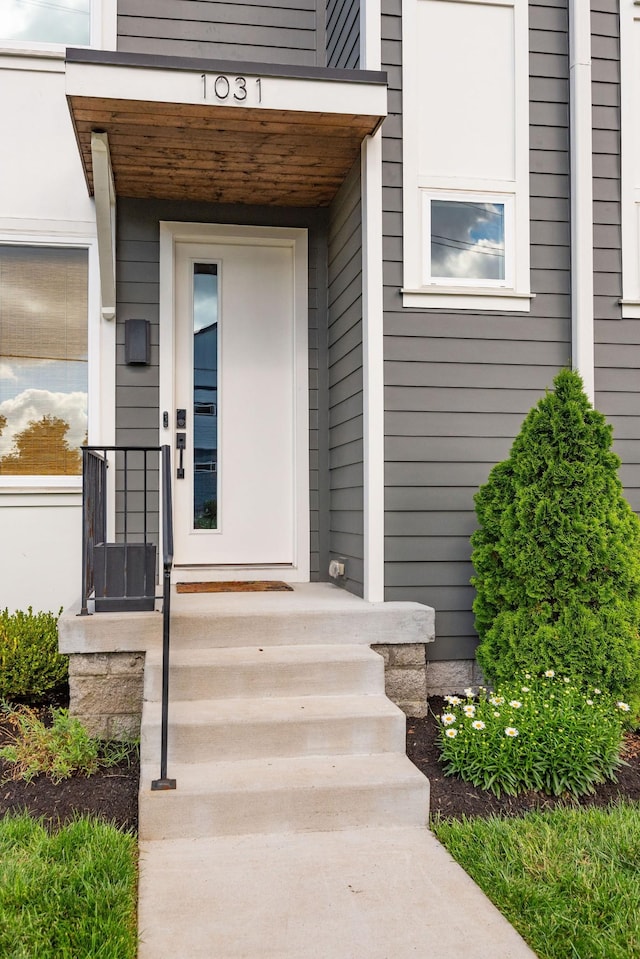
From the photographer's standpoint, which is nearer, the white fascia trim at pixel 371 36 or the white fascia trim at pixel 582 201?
the white fascia trim at pixel 371 36

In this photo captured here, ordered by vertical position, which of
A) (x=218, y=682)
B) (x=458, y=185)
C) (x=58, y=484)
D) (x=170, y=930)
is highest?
(x=458, y=185)

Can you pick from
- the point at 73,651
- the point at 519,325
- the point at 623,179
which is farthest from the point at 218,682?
the point at 623,179

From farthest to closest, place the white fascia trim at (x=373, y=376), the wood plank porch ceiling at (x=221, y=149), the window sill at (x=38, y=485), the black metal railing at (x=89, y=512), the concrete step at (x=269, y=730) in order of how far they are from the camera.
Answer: the window sill at (x=38, y=485) < the white fascia trim at (x=373, y=376) < the wood plank porch ceiling at (x=221, y=149) < the black metal railing at (x=89, y=512) < the concrete step at (x=269, y=730)

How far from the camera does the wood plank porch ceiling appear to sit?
3.57m

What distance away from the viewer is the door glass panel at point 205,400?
4.67 metres

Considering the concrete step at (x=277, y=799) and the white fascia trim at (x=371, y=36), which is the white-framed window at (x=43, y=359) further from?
the concrete step at (x=277, y=799)

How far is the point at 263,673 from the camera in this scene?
3.25m

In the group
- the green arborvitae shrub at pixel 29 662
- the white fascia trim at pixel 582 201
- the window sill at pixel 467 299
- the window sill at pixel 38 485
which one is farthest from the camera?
the window sill at pixel 38 485

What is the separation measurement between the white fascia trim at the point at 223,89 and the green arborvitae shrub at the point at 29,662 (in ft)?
8.14

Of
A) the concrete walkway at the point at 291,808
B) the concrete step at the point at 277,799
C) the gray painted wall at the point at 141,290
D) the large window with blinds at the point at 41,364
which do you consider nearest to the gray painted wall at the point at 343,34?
the gray painted wall at the point at 141,290

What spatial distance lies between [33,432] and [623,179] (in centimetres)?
354

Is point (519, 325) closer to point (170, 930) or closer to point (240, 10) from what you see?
point (240, 10)

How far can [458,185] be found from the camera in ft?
13.3

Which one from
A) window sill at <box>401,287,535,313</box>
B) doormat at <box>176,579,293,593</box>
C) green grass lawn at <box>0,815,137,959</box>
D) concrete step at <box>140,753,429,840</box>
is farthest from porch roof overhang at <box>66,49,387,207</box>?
green grass lawn at <box>0,815,137,959</box>
